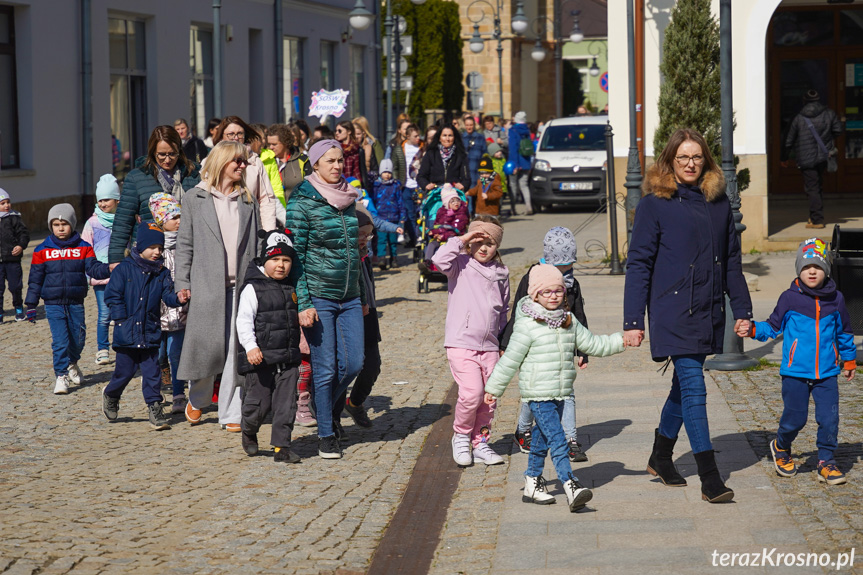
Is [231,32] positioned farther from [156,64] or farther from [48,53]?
[48,53]

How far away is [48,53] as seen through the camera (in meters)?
21.1

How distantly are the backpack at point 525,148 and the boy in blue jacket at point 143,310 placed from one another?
699 inches

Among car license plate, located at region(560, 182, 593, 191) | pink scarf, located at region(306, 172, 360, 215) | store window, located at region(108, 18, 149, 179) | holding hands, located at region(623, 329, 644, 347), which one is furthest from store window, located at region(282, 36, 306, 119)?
holding hands, located at region(623, 329, 644, 347)

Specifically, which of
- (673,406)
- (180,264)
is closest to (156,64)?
(180,264)

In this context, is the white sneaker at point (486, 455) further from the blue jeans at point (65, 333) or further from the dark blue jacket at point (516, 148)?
the dark blue jacket at point (516, 148)

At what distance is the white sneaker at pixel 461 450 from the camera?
720 cm

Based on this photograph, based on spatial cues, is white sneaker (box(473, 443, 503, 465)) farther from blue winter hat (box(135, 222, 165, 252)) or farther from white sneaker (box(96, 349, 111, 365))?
white sneaker (box(96, 349, 111, 365))

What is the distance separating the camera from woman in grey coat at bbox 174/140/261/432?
792 centimetres

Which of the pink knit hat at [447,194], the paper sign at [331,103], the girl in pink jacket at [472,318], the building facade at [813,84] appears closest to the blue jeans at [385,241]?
the pink knit hat at [447,194]

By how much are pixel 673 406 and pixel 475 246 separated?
57.0 inches

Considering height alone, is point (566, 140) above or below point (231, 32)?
below

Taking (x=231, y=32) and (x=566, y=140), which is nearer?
(x=566, y=140)

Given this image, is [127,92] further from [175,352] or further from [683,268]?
[683,268]

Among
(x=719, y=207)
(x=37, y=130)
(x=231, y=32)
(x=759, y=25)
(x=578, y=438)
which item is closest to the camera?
(x=719, y=207)
